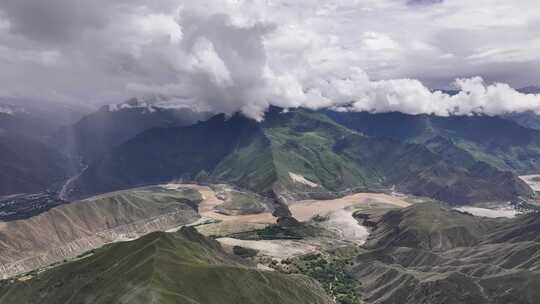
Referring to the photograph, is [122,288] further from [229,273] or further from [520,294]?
[520,294]

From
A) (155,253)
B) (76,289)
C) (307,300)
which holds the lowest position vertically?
(307,300)

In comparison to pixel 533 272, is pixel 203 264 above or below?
above

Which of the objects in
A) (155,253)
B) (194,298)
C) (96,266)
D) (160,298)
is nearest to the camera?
(160,298)

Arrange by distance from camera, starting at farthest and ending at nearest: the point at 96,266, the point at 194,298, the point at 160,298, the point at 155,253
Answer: the point at 96,266, the point at 155,253, the point at 194,298, the point at 160,298

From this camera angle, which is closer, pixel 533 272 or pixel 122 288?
pixel 122 288

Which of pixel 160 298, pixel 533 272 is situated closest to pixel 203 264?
pixel 160 298

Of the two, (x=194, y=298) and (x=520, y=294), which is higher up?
(x=194, y=298)

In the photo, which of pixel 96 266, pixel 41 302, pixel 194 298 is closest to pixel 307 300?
pixel 194 298

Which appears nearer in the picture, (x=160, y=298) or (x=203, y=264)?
(x=160, y=298)

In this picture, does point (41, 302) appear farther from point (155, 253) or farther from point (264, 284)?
point (264, 284)

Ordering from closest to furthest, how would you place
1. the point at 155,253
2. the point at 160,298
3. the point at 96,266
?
the point at 160,298, the point at 155,253, the point at 96,266
